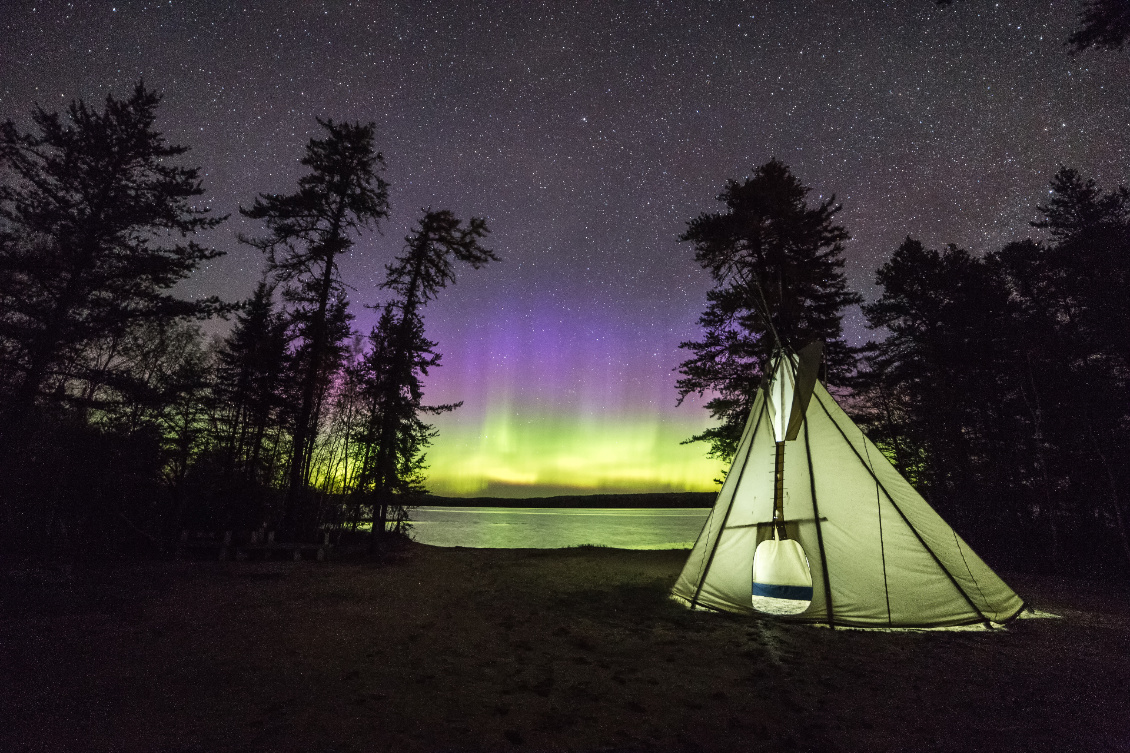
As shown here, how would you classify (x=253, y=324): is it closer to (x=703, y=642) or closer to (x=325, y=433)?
(x=325, y=433)

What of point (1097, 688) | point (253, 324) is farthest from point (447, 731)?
point (253, 324)

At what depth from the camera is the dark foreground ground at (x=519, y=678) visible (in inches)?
110

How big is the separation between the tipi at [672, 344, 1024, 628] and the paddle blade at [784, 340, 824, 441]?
0.01 m

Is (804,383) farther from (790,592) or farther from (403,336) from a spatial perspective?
(403,336)

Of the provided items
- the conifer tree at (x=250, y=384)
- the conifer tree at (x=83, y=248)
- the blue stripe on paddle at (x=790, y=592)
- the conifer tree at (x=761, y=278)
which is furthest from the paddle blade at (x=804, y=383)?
the conifer tree at (x=250, y=384)

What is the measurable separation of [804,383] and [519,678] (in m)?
4.33

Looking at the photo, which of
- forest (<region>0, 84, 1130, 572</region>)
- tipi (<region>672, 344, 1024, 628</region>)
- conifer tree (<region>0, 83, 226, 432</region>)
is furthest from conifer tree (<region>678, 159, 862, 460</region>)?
conifer tree (<region>0, 83, 226, 432</region>)

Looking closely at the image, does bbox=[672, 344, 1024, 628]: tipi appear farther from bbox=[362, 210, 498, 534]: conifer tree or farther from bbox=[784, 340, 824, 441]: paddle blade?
bbox=[362, 210, 498, 534]: conifer tree

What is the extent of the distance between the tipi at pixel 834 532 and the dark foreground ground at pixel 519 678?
0.34 m

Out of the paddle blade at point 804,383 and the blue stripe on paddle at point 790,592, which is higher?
the paddle blade at point 804,383

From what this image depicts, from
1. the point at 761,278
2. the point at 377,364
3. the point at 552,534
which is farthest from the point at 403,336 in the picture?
the point at 552,534

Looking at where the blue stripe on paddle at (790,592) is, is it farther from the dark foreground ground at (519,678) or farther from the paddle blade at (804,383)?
the paddle blade at (804,383)

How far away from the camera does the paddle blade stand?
4996 millimetres

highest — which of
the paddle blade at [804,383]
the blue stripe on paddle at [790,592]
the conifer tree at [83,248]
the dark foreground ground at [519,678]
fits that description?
the conifer tree at [83,248]
